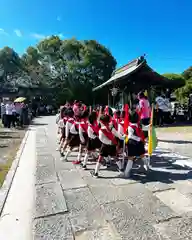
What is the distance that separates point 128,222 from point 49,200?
1.40 m

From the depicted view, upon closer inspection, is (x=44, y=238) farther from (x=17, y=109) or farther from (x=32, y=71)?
(x=32, y=71)

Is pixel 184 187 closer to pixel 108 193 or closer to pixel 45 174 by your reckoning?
pixel 108 193

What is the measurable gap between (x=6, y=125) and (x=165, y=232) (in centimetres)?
1385

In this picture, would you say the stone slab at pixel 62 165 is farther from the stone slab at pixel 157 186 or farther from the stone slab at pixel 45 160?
the stone slab at pixel 157 186

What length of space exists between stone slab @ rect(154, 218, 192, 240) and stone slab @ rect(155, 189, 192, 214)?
264 mm

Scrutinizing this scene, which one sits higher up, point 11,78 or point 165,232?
point 11,78

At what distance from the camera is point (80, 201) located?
3.66 m

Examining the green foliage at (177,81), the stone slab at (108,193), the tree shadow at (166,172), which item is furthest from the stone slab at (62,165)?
the green foliage at (177,81)

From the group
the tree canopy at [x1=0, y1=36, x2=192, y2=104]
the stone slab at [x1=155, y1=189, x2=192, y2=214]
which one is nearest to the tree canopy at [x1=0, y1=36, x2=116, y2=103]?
the tree canopy at [x1=0, y1=36, x2=192, y2=104]

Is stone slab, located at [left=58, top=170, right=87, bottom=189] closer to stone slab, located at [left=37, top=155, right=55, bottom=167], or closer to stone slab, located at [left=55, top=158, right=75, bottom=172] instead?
stone slab, located at [left=55, top=158, right=75, bottom=172]

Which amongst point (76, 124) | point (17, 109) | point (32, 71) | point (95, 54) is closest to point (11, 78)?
point (32, 71)

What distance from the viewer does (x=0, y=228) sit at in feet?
9.78

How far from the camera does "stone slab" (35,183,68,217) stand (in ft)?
11.1

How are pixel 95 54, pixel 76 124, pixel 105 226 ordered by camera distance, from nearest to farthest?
pixel 105 226, pixel 76 124, pixel 95 54
